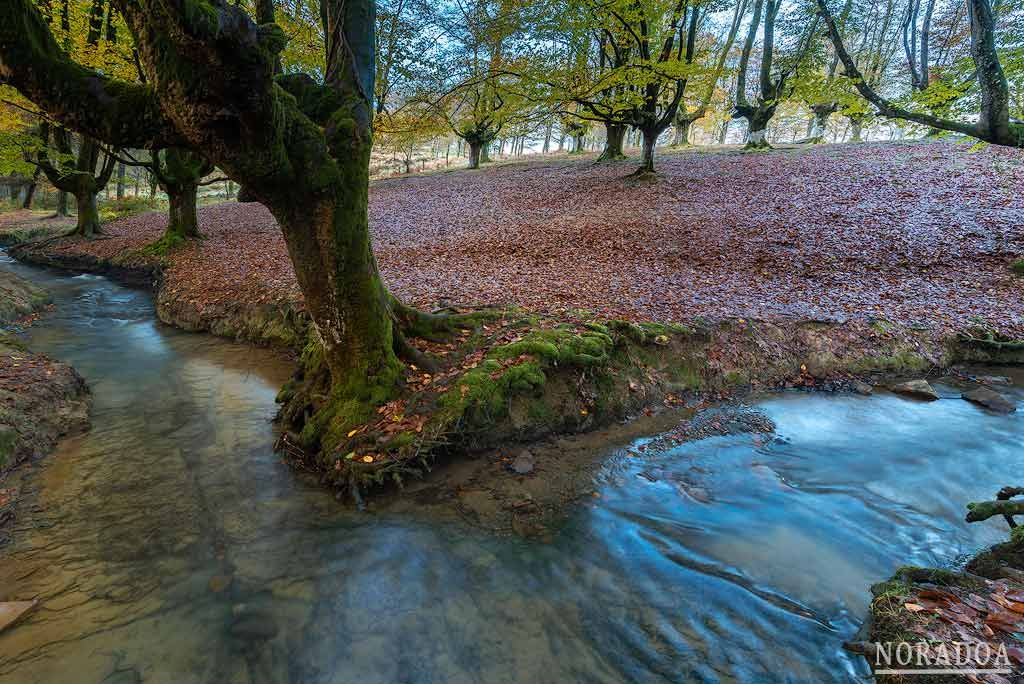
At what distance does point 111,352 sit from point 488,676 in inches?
369

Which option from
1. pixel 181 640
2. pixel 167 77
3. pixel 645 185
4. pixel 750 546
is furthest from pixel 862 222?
pixel 181 640

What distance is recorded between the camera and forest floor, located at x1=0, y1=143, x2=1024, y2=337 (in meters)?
8.88

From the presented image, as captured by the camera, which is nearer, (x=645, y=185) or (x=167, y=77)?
(x=167, y=77)

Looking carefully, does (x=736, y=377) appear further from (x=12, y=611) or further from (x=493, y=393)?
(x=12, y=611)

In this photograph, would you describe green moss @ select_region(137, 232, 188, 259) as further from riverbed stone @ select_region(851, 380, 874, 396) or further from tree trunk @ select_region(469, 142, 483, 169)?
tree trunk @ select_region(469, 142, 483, 169)

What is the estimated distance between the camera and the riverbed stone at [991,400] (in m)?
6.62

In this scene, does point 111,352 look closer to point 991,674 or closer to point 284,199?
point 284,199

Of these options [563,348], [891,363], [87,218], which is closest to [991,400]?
[891,363]

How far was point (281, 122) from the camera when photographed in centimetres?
393

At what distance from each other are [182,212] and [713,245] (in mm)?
16495

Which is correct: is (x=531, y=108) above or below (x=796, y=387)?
above

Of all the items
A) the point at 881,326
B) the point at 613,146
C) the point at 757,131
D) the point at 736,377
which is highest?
the point at 757,131

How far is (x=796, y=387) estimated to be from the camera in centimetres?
722

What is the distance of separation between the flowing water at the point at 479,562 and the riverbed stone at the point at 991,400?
24cm
